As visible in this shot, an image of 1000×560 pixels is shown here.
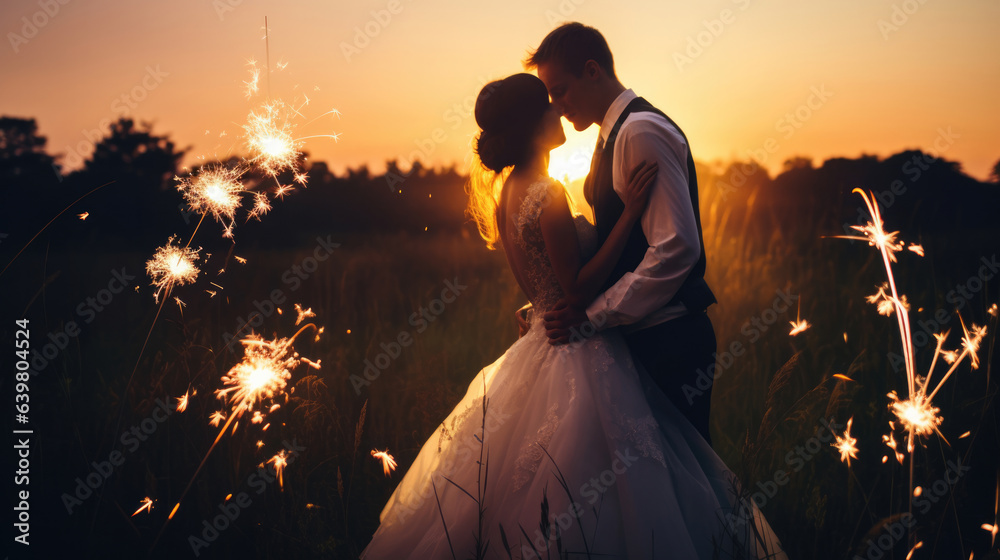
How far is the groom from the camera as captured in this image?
2471 millimetres

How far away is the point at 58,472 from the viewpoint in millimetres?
3504

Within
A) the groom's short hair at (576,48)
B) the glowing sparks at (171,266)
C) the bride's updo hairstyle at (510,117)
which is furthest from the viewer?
the groom's short hair at (576,48)

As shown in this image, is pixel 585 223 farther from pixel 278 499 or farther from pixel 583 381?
pixel 278 499

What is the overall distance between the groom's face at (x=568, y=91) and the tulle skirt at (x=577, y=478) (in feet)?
3.78

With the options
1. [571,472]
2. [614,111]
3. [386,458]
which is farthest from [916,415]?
[386,458]

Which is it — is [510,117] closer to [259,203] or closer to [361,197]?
[259,203]

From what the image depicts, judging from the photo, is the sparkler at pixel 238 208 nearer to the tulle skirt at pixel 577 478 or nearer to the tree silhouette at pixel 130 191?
the tulle skirt at pixel 577 478

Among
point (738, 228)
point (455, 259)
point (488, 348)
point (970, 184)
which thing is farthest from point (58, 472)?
point (970, 184)

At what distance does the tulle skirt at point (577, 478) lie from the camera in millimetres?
2199

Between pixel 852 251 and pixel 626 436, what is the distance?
5.96 meters

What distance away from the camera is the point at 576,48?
9.64 ft

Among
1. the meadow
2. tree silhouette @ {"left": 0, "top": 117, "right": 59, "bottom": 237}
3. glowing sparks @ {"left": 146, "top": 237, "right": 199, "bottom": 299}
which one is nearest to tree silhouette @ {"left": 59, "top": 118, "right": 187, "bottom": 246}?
tree silhouette @ {"left": 0, "top": 117, "right": 59, "bottom": 237}

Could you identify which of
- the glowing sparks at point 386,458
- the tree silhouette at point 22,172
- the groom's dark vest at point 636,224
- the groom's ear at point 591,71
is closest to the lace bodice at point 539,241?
the groom's dark vest at point 636,224

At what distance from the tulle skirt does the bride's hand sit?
1.88ft
